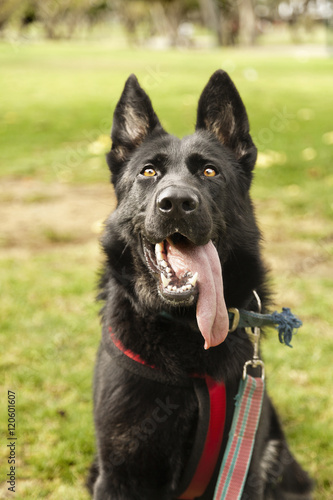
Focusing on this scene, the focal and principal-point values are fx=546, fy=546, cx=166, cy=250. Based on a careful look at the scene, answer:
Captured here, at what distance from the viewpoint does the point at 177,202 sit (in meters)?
2.09

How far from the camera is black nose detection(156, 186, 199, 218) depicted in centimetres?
209

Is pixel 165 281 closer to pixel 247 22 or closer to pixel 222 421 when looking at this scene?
pixel 222 421

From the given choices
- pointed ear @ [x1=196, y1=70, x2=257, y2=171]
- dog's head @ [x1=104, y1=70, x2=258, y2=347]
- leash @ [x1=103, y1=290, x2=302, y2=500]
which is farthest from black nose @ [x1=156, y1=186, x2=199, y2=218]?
pointed ear @ [x1=196, y1=70, x2=257, y2=171]

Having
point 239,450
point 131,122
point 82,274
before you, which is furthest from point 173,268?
point 82,274

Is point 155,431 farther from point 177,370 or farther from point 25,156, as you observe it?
point 25,156

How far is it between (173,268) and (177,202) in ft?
0.91

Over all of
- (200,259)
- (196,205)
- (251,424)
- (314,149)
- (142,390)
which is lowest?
(314,149)

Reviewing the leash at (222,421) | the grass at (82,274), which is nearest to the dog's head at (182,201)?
the leash at (222,421)

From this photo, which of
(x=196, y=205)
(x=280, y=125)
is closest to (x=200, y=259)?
(x=196, y=205)

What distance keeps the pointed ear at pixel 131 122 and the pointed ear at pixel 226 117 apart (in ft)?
0.81

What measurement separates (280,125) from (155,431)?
29.8ft

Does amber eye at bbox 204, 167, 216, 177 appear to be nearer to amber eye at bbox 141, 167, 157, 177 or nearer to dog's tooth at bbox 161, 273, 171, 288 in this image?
amber eye at bbox 141, 167, 157, 177

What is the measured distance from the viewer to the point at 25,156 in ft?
31.0

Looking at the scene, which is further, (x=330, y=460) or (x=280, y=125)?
(x=280, y=125)
